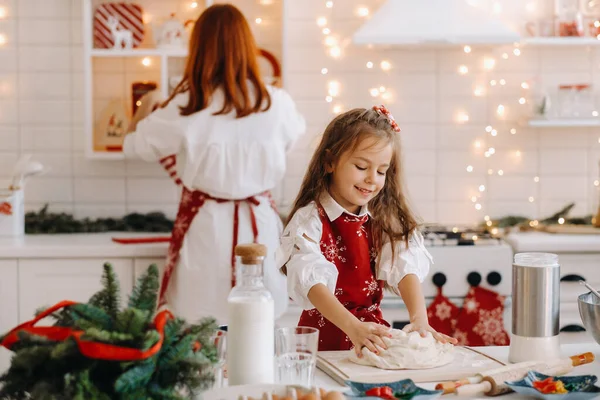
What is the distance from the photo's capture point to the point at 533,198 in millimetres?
3660

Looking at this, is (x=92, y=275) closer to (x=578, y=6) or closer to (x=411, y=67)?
(x=411, y=67)

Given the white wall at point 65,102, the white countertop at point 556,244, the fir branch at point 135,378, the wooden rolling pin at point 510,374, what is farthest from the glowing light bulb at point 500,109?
the fir branch at point 135,378

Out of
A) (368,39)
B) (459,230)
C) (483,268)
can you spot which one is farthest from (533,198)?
(368,39)

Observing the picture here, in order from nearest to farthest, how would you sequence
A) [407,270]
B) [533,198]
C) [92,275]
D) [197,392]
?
[197,392] < [407,270] < [92,275] < [533,198]

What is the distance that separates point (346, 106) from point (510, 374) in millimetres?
2289

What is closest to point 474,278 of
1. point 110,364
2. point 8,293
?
point 8,293

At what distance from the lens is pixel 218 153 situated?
2861 millimetres

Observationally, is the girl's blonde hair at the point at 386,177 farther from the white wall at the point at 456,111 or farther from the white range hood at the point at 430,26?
the white wall at the point at 456,111

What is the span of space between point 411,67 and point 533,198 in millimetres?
800

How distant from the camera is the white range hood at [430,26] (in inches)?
122

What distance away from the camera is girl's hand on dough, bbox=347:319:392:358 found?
157 cm

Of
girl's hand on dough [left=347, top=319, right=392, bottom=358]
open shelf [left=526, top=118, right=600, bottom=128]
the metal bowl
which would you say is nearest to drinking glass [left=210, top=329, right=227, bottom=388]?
girl's hand on dough [left=347, top=319, right=392, bottom=358]

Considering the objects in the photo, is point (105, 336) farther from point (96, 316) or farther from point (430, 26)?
point (430, 26)

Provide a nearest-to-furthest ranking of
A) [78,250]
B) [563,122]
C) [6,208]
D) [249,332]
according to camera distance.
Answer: [249,332]
[78,250]
[6,208]
[563,122]
